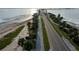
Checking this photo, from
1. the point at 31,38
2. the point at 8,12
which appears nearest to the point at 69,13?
the point at 31,38

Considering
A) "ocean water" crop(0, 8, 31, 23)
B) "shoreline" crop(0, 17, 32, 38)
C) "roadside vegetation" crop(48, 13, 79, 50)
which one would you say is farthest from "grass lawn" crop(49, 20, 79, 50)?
"ocean water" crop(0, 8, 31, 23)

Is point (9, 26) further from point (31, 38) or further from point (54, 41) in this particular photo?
point (54, 41)

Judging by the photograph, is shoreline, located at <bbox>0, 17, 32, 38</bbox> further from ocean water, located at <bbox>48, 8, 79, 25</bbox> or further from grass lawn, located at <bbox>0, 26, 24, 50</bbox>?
ocean water, located at <bbox>48, 8, 79, 25</bbox>

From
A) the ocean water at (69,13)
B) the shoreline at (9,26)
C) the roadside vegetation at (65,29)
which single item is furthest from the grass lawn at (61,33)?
the shoreline at (9,26)

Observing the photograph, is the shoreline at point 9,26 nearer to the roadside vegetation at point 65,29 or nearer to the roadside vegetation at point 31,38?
the roadside vegetation at point 31,38
